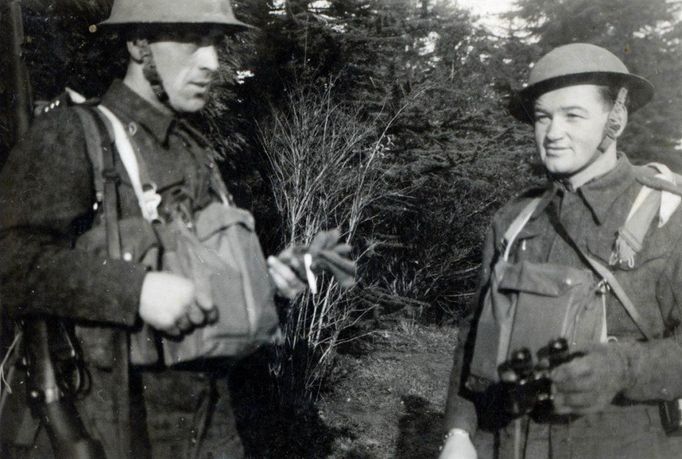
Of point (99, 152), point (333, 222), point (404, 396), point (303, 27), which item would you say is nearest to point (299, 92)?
point (303, 27)

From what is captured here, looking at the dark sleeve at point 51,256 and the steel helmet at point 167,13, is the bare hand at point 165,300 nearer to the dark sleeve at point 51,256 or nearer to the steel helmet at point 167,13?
the dark sleeve at point 51,256

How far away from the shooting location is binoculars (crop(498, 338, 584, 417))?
224cm

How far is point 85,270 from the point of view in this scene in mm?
1929

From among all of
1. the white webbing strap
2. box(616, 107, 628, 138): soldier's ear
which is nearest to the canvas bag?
the white webbing strap

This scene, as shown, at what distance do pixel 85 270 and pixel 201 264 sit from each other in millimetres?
343

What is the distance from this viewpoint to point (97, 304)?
1.94m

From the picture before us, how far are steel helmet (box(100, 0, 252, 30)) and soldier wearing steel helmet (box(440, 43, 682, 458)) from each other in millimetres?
1374

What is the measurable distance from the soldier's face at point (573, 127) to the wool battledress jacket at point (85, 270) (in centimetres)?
153

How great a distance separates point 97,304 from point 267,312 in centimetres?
55

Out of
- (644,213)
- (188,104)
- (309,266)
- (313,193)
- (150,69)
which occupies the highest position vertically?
(150,69)

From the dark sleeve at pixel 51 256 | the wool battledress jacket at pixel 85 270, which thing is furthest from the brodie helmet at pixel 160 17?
the dark sleeve at pixel 51 256

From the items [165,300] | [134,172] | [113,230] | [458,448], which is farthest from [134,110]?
[458,448]

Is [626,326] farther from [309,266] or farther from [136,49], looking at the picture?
[136,49]

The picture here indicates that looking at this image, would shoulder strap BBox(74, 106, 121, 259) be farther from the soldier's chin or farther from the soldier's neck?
the soldier's neck
